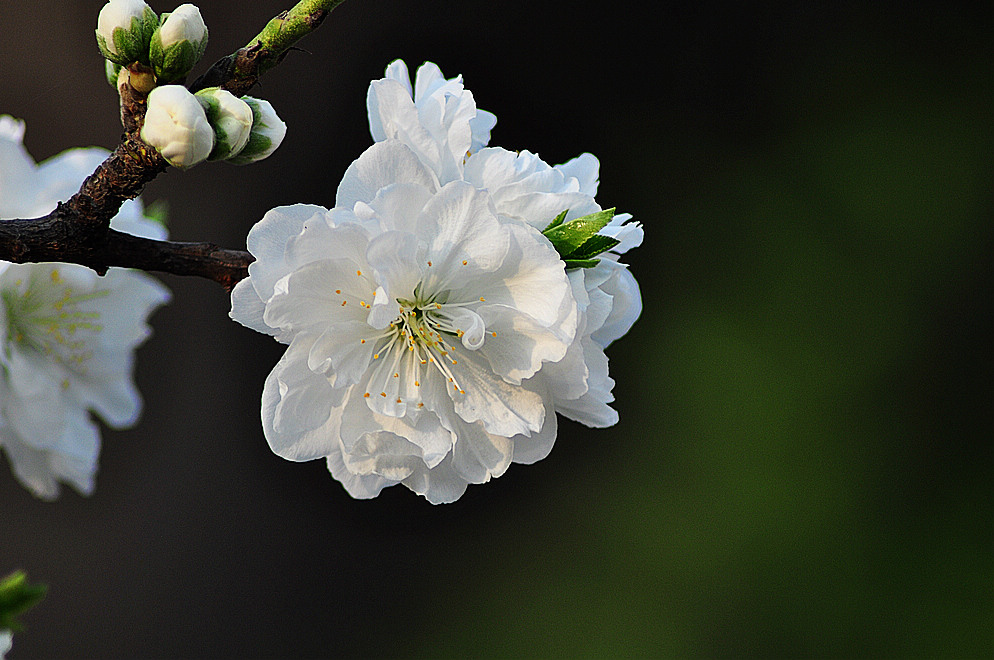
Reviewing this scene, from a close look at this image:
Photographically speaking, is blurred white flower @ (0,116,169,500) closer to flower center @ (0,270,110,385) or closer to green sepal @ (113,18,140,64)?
flower center @ (0,270,110,385)

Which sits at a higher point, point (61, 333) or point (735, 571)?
point (61, 333)

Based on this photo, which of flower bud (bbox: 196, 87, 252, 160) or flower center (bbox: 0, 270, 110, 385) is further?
flower center (bbox: 0, 270, 110, 385)

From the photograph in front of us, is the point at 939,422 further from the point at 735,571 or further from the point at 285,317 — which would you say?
the point at 285,317

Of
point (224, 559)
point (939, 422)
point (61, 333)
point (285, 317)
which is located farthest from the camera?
point (939, 422)

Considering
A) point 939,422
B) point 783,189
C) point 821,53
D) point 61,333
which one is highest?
point 821,53

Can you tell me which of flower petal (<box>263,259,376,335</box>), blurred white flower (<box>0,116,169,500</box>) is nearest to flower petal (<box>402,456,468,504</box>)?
flower petal (<box>263,259,376,335</box>)

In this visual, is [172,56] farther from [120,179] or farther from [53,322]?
[53,322]

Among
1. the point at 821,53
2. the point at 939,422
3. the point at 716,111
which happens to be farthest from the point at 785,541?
the point at 821,53
